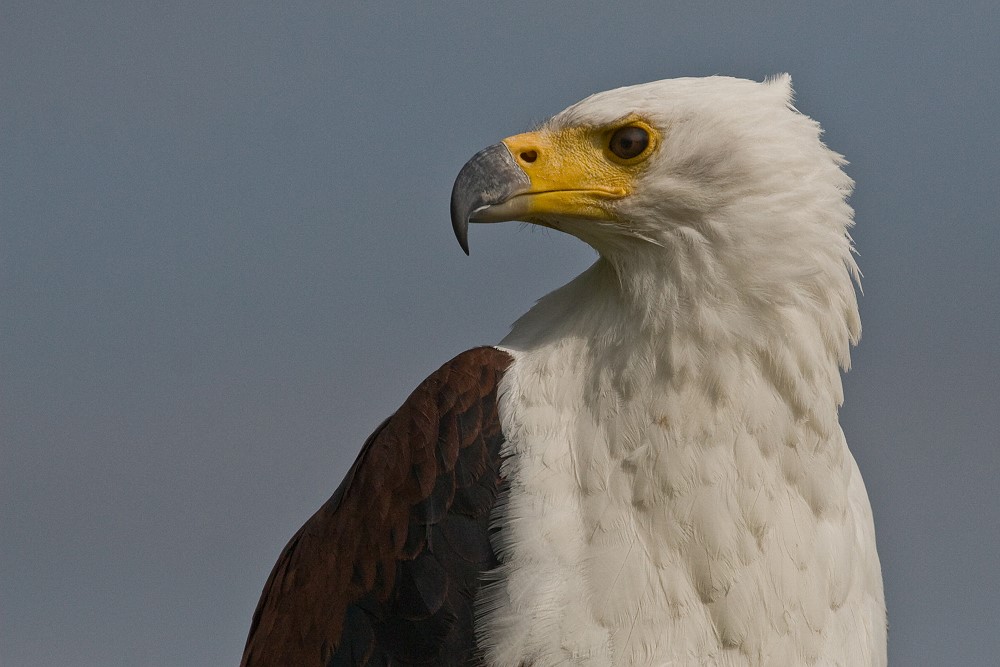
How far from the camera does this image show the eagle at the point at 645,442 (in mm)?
4520

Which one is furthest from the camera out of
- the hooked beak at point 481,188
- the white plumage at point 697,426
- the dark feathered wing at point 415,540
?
the hooked beak at point 481,188

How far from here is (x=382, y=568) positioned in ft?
15.7

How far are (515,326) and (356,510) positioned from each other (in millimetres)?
1131

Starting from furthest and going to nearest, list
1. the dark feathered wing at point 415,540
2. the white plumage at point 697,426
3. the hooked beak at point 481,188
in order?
1. the hooked beak at point 481,188
2. the dark feathered wing at point 415,540
3. the white plumage at point 697,426

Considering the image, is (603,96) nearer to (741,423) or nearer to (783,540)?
(741,423)

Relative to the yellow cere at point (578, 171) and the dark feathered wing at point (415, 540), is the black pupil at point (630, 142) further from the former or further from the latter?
the dark feathered wing at point (415, 540)

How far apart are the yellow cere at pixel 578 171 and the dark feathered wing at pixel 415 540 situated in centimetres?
72

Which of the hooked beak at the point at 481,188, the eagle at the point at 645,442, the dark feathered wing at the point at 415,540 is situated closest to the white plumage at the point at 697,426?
the eagle at the point at 645,442

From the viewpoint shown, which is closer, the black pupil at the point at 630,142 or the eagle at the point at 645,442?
the eagle at the point at 645,442

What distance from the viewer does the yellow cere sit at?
4816mm

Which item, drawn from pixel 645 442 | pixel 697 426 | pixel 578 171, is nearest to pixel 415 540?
pixel 645 442

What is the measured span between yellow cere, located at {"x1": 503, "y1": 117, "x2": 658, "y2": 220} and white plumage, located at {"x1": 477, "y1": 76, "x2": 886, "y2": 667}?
52 mm

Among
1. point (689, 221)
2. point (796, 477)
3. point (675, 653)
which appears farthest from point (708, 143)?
point (675, 653)

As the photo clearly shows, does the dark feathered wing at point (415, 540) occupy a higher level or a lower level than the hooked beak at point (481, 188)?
lower
